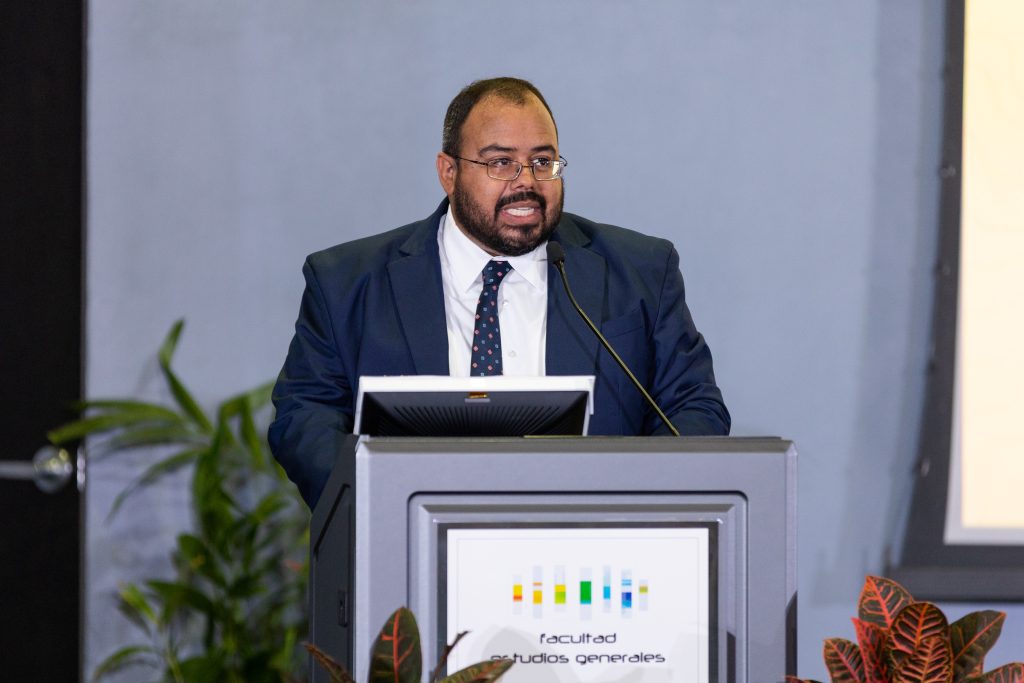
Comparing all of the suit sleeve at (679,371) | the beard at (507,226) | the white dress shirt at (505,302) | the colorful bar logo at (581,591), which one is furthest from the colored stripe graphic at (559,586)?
the beard at (507,226)

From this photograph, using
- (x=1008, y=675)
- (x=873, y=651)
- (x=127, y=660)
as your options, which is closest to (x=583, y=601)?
(x=873, y=651)

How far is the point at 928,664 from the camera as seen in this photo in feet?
3.62

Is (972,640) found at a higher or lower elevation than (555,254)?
lower

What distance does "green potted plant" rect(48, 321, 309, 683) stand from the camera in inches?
121

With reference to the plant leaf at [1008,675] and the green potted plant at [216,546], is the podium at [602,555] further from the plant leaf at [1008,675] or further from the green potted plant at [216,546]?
the green potted plant at [216,546]

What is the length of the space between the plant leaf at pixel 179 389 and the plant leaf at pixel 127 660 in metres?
0.58

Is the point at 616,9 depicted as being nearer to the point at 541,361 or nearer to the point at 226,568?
the point at 541,361

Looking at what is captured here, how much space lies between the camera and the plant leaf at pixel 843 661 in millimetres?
1136

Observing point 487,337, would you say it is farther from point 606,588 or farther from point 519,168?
point 606,588

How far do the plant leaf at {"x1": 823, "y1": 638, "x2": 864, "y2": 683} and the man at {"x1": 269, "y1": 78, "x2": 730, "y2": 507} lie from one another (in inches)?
37.7

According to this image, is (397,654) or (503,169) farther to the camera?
(503,169)

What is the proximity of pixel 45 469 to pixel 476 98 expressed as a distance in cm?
146

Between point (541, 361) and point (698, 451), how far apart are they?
3.36ft

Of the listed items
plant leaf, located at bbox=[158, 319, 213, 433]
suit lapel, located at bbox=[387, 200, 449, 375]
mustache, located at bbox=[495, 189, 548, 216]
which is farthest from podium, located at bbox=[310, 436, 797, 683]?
plant leaf, located at bbox=[158, 319, 213, 433]
